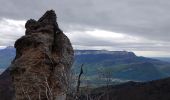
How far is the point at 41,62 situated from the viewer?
82.0 ft

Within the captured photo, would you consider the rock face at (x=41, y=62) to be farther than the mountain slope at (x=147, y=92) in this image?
No

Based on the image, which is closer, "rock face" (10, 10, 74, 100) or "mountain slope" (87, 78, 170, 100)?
"rock face" (10, 10, 74, 100)

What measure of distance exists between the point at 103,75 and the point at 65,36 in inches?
358

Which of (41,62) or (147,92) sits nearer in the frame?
(41,62)

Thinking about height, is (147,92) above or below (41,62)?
below

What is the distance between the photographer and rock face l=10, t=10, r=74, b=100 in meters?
24.0

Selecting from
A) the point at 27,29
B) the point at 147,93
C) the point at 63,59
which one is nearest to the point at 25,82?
the point at 63,59

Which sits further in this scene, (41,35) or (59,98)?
(41,35)

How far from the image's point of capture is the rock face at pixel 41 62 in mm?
24031

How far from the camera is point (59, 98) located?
2131 cm

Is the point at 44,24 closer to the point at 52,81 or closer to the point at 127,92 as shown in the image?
the point at 52,81

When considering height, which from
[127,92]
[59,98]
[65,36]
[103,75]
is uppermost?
[65,36]

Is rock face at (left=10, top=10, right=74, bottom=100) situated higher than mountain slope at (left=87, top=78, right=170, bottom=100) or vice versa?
rock face at (left=10, top=10, right=74, bottom=100)

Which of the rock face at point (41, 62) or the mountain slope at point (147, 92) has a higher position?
the rock face at point (41, 62)
